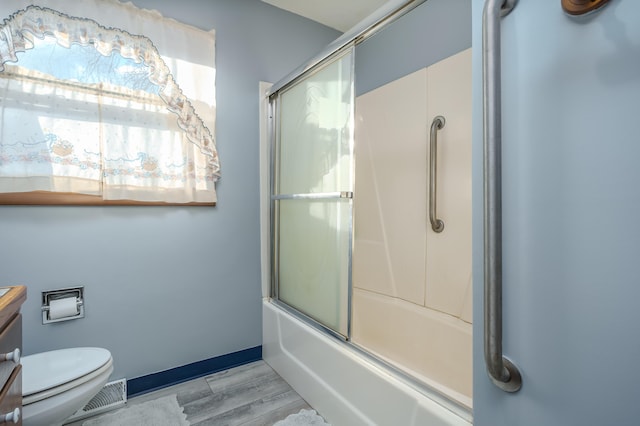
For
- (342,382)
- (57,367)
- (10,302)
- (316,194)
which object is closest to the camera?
(10,302)

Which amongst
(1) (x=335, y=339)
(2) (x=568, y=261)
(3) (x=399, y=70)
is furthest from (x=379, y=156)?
(2) (x=568, y=261)

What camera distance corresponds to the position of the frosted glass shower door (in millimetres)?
1645

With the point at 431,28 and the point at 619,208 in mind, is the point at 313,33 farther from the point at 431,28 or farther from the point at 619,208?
the point at 619,208

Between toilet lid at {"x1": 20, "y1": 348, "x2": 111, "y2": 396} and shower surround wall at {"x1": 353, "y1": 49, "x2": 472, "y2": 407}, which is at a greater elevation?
shower surround wall at {"x1": 353, "y1": 49, "x2": 472, "y2": 407}

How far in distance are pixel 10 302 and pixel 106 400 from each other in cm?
115

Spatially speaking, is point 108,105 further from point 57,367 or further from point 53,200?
point 57,367

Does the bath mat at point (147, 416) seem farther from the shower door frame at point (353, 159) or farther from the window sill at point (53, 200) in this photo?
the window sill at point (53, 200)

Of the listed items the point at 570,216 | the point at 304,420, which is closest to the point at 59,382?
the point at 304,420

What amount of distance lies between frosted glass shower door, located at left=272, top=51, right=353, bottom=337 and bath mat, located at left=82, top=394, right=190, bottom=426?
0.83m

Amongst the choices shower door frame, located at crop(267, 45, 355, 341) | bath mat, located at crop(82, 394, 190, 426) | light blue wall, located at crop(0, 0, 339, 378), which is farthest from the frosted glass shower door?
bath mat, located at crop(82, 394, 190, 426)

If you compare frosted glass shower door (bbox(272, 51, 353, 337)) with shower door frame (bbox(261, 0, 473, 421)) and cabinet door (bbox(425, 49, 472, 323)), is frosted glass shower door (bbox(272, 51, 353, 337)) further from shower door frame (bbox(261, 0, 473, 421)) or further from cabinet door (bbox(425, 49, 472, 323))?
cabinet door (bbox(425, 49, 472, 323))

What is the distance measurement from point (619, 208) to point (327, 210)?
4.22 feet

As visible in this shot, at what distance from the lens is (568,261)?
26.6 inches

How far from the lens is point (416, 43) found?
2.23m
